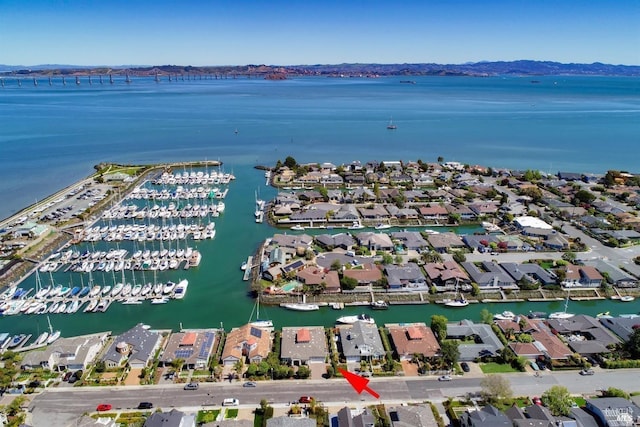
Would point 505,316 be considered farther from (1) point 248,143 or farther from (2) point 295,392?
(1) point 248,143

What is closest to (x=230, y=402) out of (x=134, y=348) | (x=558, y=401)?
(x=134, y=348)

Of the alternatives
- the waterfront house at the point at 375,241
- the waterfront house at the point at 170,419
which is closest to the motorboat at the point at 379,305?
the waterfront house at the point at 375,241

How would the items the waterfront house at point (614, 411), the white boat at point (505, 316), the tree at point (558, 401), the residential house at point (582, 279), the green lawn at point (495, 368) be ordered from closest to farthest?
the waterfront house at point (614, 411)
the tree at point (558, 401)
the green lawn at point (495, 368)
the white boat at point (505, 316)
the residential house at point (582, 279)

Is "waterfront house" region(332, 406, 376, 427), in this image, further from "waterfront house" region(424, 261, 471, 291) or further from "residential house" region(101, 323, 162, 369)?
"waterfront house" region(424, 261, 471, 291)

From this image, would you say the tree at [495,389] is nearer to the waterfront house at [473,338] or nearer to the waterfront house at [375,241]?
the waterfront house at [473,338]

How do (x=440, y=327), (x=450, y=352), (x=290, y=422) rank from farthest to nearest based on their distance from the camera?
(x=440, y=327), (x=450, y=352), (x=290, y=422)

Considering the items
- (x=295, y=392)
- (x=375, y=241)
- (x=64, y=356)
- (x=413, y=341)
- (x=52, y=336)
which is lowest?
(x=52, y=336)
